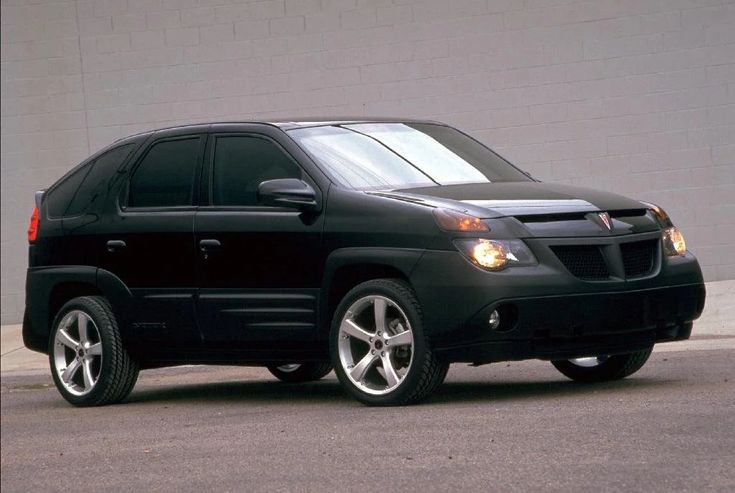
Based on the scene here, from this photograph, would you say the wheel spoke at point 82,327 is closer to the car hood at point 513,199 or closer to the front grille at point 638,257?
the car hood at point 513,199

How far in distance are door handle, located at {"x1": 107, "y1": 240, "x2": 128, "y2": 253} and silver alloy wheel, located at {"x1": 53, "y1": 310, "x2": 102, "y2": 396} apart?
0.44 meters

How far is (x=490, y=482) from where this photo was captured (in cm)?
614

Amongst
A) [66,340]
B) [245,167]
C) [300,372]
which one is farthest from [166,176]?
[300,372]

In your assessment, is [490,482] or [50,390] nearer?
[490,482]

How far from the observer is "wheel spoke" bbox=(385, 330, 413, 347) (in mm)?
8414

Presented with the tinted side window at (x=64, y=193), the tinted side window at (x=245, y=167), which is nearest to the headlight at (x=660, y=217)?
the tinted side window at (x=245, y=167)

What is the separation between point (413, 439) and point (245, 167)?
108 inches

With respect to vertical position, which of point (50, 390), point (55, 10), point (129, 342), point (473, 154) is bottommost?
point (50, 390)

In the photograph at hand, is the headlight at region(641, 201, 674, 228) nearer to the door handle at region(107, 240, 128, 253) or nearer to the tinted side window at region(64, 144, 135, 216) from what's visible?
the door handle at region(107, 240, 128, 253)

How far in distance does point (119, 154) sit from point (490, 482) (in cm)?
489

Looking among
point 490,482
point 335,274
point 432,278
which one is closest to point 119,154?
point 335,274

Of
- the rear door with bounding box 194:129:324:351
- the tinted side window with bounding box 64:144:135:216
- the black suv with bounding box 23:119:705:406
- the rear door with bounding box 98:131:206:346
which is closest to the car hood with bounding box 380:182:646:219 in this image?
the black suv with bounding box 23:119:705:406

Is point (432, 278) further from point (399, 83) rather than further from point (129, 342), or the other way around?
point (399, 83)

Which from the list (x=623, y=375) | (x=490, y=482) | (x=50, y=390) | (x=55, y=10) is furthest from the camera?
(x=55, y=10)
